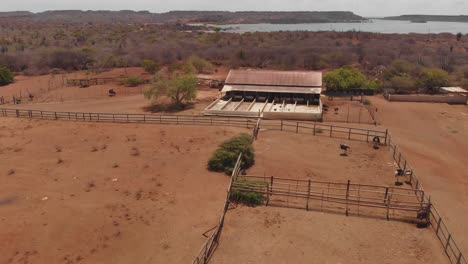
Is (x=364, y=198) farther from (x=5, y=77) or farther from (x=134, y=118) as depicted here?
(x=5, y=77)

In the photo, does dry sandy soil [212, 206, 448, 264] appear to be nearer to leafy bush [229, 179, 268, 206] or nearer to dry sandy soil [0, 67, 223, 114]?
leafy bush [229, 179, 268, 206]

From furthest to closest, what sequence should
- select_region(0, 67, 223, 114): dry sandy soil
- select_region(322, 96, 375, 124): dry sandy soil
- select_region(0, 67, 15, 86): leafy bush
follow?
select_region(0, 67, 15, 86): leafy bush < select_region(0, 67, 223, 114): dry sandy soil < select_region(322, 96, 375, 124): dry sandy soil

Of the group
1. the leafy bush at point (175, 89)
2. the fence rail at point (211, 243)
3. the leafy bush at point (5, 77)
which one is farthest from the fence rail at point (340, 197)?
the leafy bush at point (5, 77)

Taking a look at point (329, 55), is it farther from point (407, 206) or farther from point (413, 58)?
point (407, 206)

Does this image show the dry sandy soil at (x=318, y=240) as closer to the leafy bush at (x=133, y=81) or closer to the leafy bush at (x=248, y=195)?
the leafy bush at (x=248, y=195)

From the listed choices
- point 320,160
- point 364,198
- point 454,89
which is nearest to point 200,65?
point 454,89

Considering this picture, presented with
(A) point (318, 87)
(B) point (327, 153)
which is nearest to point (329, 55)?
(A) point (318, 87)

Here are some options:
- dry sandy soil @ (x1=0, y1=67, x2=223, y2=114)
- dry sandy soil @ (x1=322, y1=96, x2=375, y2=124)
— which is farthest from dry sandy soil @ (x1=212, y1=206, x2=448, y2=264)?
dry sandy soil @ (x1=0, y1=67, x2=223, y2=114)
